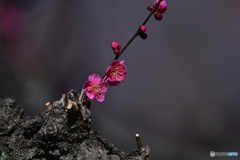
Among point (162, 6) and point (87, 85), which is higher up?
point (162, 6)

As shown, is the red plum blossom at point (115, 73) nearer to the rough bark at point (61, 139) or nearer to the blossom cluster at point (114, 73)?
the blossom cluster at point (114, 73)

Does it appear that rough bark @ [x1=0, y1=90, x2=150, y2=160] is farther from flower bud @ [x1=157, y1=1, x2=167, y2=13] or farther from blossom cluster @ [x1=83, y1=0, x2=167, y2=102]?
flower bud @ [x1=157, y1=1, x2=167, y2=13]

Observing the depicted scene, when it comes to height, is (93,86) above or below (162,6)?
below

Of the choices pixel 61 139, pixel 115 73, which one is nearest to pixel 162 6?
pixel 115 73

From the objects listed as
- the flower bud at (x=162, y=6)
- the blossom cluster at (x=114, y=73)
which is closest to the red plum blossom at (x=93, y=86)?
the blossom cluster at (x=114, y=73)

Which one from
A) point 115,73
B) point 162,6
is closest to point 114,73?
point 115,73

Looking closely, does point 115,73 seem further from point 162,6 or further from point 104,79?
point 162,6

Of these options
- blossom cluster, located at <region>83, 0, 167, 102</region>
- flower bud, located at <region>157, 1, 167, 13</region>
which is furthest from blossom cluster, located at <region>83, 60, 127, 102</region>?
flower bud, located at <region>157, 1, 167, 13</region>

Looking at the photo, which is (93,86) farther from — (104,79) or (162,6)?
(162,6)

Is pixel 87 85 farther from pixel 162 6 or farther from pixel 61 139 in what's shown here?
pixel 162 6

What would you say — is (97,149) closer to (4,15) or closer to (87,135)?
(87,135)

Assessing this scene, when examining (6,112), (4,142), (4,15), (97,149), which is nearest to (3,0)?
(4,15)

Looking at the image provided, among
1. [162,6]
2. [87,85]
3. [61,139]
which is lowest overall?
[61,139]

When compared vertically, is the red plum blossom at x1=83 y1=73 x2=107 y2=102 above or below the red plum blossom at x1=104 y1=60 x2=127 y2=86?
below
